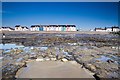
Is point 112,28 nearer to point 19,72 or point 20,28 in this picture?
point 20,28

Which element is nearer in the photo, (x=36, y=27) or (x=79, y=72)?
(x=79, y=72)

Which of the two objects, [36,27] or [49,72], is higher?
[36,27]

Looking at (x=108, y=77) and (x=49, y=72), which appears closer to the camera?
(x=108, y=77)

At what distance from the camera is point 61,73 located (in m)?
6.18

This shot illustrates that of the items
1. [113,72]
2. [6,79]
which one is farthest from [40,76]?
[113,72]

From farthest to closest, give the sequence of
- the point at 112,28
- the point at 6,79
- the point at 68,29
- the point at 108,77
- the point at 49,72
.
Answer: the point at 112,28, the point at 68,29, the point at 49,72, the point at 108,77, the point at 6,79

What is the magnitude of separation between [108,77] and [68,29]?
7586 cm

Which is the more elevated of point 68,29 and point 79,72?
point 68,29

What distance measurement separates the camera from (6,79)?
545 cm

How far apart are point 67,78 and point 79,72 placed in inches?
34.7

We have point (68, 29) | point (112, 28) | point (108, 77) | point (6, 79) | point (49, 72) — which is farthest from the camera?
point (112, 28)

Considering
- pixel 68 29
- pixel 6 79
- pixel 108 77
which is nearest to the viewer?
pixel 6 79

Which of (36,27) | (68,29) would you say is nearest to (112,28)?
(68,29)

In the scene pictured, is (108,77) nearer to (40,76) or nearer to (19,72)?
(40,76)
